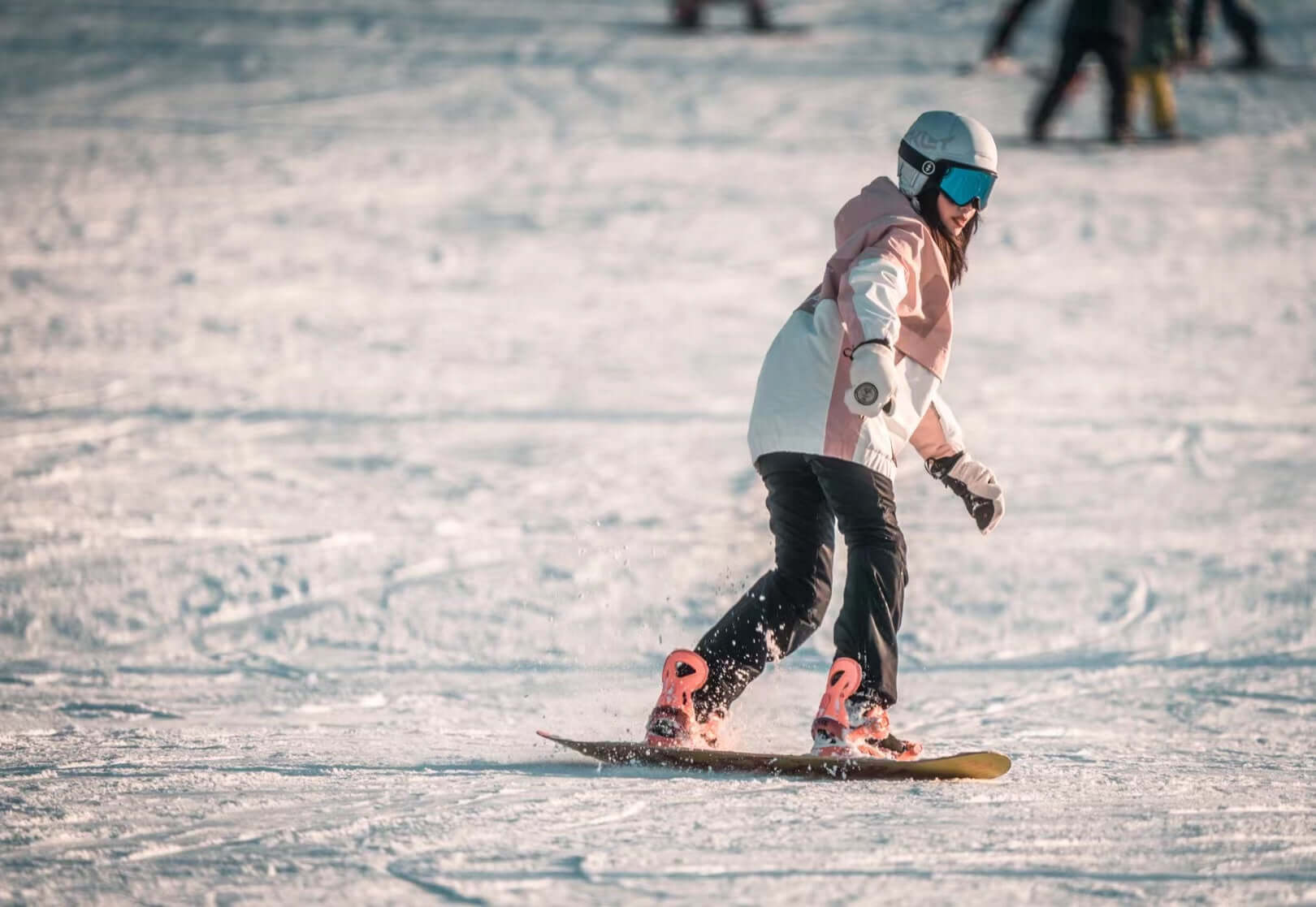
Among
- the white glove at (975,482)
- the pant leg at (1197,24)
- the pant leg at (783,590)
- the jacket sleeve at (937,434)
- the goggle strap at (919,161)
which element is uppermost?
the pant leg at (1197,24)

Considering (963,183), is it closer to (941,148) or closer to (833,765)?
(941,148)

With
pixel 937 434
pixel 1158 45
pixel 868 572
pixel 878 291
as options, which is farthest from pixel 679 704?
pixel 1158 45

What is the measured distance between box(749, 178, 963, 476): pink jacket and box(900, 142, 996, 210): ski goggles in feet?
0.32

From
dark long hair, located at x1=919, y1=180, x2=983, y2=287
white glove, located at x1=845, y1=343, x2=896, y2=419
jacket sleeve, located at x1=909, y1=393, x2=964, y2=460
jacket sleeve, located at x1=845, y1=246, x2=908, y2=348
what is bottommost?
jacket sleeve, located at x1=909, y1=393, x2=964, y2=460

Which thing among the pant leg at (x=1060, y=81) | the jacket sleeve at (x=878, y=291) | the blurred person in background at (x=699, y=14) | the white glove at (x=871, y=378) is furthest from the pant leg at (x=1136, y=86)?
the white glove at (x=871, y=378)

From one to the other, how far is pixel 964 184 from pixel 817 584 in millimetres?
1054

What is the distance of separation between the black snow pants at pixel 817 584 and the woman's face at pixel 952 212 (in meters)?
0.66

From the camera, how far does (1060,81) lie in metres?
12.1

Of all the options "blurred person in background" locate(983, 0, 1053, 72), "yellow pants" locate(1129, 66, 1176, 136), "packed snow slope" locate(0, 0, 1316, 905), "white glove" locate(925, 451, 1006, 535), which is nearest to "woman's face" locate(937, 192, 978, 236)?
"white glove" locate(925, 451, 1006, 535)

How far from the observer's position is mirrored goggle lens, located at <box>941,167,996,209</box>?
3535 millimetres

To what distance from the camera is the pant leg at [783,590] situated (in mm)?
3562

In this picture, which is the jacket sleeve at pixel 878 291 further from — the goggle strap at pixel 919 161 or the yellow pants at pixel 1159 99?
the yellow pants at pixel 1159 99

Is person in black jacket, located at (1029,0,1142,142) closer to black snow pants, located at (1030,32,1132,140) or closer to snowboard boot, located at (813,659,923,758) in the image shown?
black snow pants, located at (1030,32,1132,140)

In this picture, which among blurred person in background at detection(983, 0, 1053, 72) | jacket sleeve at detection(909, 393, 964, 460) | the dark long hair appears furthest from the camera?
blurred person in background at detection(983, 0, 1053, 72)
